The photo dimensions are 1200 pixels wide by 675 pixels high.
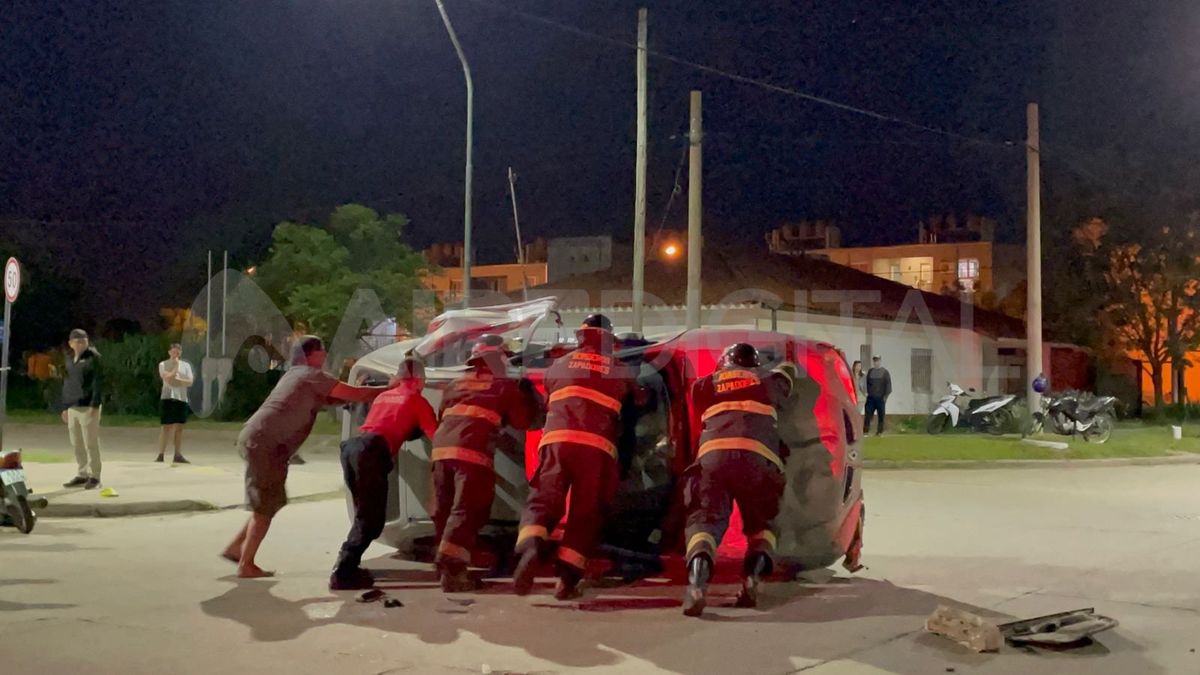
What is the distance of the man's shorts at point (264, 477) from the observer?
8.05 metres

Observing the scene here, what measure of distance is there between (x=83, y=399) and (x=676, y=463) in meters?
8.28

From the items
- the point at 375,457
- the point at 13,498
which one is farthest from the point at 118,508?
the point at 375,457

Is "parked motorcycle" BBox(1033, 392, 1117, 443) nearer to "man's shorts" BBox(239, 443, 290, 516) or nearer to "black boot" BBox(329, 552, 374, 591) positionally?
"black boot" BBox(329, 552, 374, 591)

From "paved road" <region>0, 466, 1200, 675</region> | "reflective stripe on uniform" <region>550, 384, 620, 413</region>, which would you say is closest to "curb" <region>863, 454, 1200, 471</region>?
"paved road" <region>0, 466, 1200, 675</region>

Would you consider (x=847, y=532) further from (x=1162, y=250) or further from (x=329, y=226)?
(x=329, y=226)

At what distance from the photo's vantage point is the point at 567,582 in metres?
7.34

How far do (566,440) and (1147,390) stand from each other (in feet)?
132

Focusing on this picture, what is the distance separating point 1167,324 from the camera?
34281 millimetres

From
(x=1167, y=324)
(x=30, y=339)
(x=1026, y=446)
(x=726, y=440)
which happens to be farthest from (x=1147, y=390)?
(x=30, y=339)

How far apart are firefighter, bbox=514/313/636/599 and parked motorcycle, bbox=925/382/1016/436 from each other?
18.9 metres

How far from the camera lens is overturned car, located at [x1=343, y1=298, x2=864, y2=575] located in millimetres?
7320

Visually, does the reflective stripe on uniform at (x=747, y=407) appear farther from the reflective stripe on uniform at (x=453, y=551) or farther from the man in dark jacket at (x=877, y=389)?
the man in dark jacket at (x=877, y=389)

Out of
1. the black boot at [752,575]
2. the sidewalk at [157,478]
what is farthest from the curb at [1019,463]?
the black boot at [752,575]

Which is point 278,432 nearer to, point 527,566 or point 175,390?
point 527,566
